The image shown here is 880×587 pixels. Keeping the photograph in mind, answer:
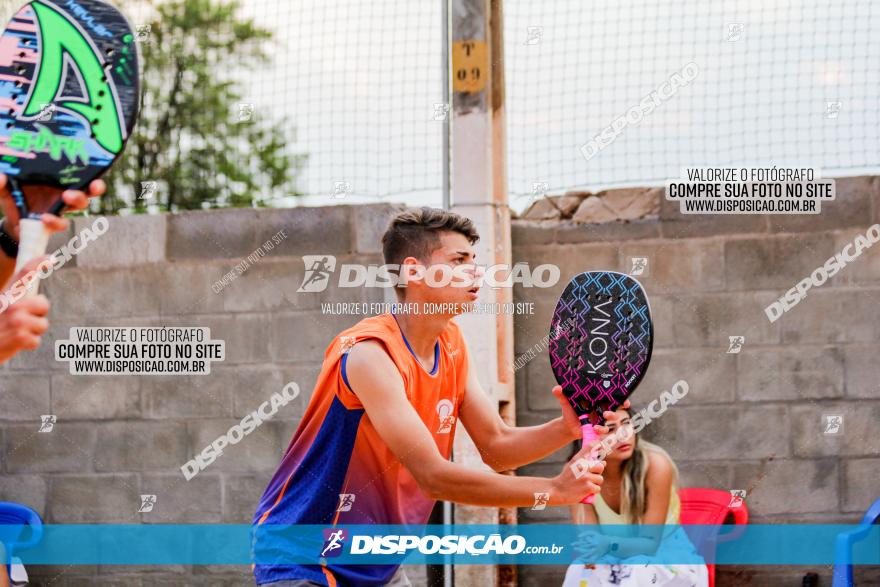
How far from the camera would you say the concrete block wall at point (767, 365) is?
538cm

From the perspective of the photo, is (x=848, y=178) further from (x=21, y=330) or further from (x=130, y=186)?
(x=21, y=330)

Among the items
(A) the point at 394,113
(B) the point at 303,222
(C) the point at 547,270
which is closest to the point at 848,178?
(C) the point at 547,270

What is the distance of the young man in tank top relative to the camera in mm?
3514

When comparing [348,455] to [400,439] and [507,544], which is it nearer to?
[400,439]

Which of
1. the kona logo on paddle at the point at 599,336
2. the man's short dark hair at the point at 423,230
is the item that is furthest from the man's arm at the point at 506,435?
the man's short dark hair at the point at 423,230

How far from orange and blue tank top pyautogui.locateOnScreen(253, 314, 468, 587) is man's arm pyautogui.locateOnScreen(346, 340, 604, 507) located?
8 cm

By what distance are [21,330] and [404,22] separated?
3.48 m

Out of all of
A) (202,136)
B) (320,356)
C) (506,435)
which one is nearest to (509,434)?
(506,435)

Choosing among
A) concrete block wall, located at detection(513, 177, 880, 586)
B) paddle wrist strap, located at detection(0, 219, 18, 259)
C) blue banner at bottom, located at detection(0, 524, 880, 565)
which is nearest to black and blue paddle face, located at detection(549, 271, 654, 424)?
blue banner at bottom, located at detection(0, 524, 880, 565)

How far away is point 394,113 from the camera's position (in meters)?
5.67

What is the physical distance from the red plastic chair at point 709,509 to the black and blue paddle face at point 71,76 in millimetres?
3265

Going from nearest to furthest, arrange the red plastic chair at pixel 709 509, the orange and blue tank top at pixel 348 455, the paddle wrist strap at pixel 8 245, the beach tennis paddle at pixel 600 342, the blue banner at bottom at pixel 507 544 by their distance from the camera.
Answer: the paddle wrist strap at pixel 8 245 → the orange and blue tank top at pixel 348 455 → the beach tennis paddle at pixel 600 342 → the blue banner at bottom at pixel 507 544 → the red plastic chair at pixel 709 509

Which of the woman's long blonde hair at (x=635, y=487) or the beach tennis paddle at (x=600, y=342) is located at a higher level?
the beach tennis paddle at (x=600, y=342)

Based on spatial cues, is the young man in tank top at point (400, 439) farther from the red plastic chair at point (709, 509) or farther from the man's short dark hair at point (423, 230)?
the red plastic chair at point (709, 509)
